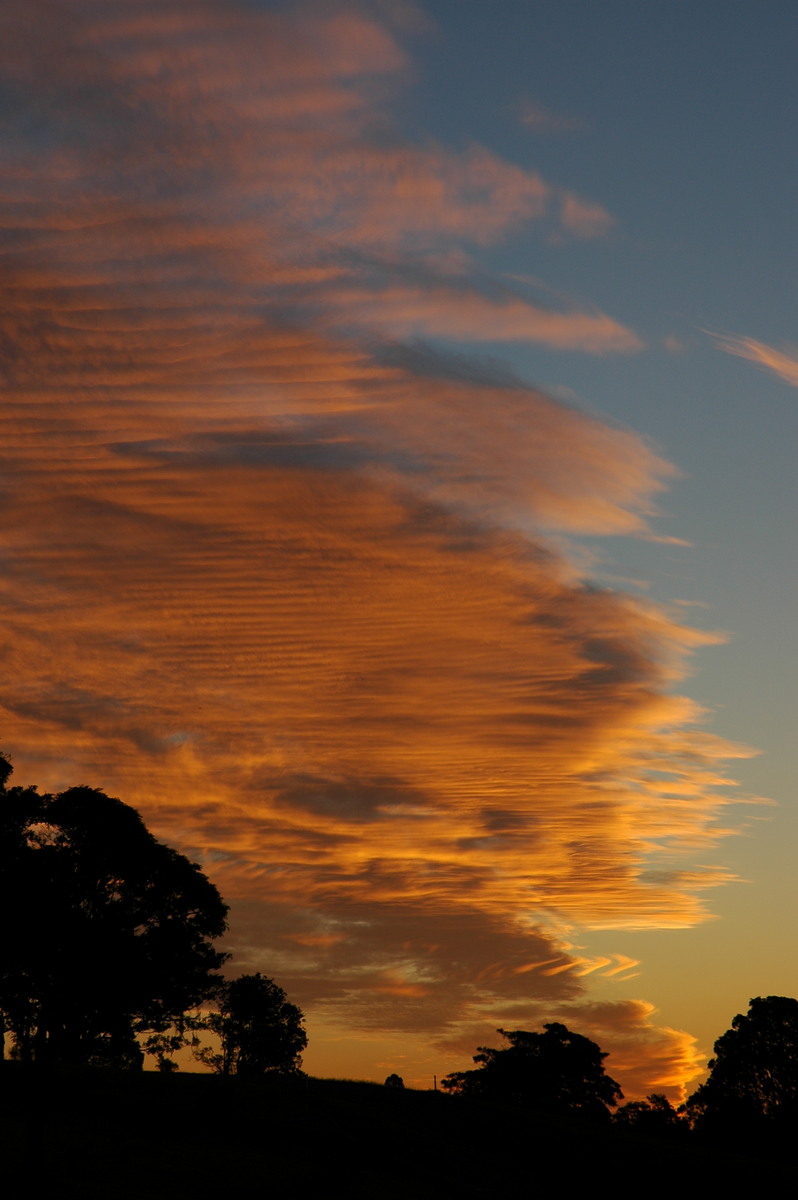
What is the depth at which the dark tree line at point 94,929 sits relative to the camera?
49.5 metres

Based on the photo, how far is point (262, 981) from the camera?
138 m

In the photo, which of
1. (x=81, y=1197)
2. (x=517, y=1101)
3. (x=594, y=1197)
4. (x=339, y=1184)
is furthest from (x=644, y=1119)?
(x=81, y=1197)

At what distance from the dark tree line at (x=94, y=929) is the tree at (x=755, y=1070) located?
220ft

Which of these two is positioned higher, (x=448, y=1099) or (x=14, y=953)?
(x=14, y=953)

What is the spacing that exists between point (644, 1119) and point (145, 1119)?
268ft

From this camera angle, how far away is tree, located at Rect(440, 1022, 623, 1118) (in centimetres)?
13050

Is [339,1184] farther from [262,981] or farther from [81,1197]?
[262,981]

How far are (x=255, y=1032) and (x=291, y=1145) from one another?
84.2 m

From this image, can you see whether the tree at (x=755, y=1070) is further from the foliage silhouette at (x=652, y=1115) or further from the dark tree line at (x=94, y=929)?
the dark tree line at (x=94, y=929)

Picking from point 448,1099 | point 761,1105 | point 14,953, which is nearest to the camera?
point 14,953

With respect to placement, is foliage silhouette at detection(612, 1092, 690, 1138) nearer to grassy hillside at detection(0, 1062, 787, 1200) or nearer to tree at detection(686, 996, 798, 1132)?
tree at detection(686, 996, 798, 1132)

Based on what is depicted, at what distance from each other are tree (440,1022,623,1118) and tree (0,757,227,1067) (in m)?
89.7

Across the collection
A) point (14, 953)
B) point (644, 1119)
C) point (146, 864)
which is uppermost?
point (146, 864)

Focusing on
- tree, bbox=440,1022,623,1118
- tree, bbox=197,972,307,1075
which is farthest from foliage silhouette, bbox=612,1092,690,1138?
tree, bbox=197,972,307,1075
